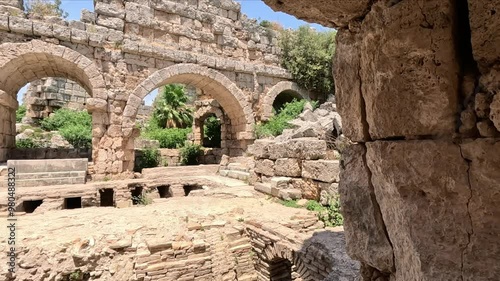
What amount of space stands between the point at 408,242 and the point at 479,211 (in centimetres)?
34

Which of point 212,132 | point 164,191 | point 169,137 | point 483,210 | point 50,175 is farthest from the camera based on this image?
point 212,132

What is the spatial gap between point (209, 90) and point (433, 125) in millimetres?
12142

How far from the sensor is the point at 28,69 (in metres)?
10.2

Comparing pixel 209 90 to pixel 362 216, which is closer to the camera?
pixel 362 216

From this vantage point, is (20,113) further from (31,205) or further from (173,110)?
(31,205)

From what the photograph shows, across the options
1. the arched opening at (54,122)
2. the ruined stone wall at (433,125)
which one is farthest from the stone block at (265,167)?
the arched opening at (54,122)

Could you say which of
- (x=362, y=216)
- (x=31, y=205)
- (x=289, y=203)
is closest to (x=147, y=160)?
(x=31, y=205)

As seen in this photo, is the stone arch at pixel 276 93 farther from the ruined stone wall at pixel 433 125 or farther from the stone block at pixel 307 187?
the ruined stone wall at pixel 433 125

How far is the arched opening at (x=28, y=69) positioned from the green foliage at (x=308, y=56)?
27.8 ft

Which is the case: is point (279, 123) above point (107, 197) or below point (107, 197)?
above

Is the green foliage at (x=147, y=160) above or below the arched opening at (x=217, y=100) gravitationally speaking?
below

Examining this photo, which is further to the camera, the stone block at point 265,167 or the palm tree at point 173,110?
the palm tree at point 173,110

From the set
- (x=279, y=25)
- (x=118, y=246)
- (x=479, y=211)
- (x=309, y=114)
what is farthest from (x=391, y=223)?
(x=279, y=25)

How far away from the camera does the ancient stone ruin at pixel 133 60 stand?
31.0 ft
